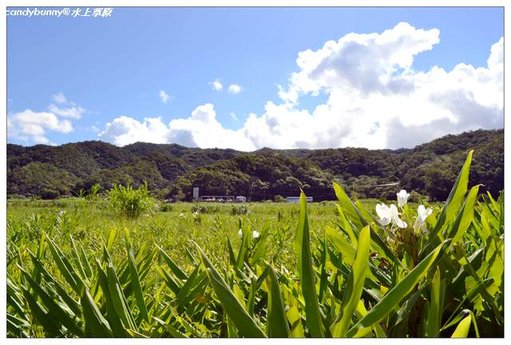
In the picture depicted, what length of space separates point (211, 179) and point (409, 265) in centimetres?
2312

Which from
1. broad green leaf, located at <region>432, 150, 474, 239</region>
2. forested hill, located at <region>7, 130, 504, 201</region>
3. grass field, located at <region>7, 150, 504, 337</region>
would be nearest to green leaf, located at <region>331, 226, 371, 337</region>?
grass field, located at <region>7, 150, 504, 337</region>

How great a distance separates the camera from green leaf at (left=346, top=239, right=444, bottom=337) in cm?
24

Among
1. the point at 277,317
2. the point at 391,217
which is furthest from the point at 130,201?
the point at 277,317

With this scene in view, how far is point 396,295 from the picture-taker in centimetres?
25

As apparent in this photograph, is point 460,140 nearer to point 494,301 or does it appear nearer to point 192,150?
point 192,150

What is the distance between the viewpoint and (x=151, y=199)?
5707mm

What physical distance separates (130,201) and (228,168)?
1995cm

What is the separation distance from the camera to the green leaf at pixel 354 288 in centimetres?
25

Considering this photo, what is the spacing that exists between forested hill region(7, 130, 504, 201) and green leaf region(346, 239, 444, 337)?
18.3m

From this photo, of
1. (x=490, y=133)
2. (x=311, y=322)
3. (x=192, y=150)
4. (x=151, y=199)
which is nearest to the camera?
(x=311, y=322)

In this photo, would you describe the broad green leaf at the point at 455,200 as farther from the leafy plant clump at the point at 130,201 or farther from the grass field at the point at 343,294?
the leafy plant clump at the point at 130,201

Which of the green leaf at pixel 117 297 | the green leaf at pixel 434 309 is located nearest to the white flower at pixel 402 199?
the green leaf at pixel 434 309

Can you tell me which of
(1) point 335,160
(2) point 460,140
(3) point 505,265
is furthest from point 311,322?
(2) point 460,140

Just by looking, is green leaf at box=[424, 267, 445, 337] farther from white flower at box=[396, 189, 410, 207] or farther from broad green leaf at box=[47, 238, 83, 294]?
broad green leaf at box=[47, 238, 83, 294]
